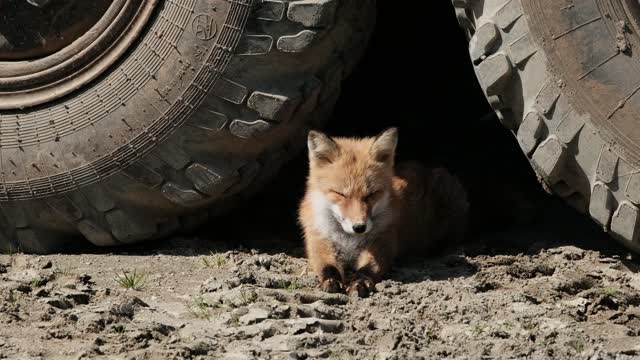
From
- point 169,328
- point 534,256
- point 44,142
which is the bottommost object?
point 534,256

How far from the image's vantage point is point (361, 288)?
522cm

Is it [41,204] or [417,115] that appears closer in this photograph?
[41,204]

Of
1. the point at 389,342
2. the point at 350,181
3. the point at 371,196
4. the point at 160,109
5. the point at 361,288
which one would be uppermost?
the point at 160,109

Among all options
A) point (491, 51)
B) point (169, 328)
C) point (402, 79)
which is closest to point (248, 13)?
point (491, 51)

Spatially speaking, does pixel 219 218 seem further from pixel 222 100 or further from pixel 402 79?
pixel 402 79

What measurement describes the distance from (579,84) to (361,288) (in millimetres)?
1306

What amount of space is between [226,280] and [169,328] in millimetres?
701

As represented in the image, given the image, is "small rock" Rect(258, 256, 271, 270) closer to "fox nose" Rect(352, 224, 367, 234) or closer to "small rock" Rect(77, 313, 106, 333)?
"fox nose" Rect(352, 224, 367, 234)

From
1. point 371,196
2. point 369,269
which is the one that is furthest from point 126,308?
point 371,196

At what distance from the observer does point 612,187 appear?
4.95 metres

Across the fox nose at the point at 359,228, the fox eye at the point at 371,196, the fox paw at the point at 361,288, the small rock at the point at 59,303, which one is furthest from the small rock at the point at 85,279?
the fox eye at the point at 371,196

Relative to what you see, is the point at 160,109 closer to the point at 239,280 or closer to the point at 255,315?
the point at 239,280

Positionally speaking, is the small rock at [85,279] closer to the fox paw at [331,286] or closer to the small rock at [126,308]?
the small rock at [126,308]

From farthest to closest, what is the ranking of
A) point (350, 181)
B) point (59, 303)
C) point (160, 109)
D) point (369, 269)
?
1. point (350, 181)
2. point (369, 269)
3. point (160, 109)
4. point (59, 303)
